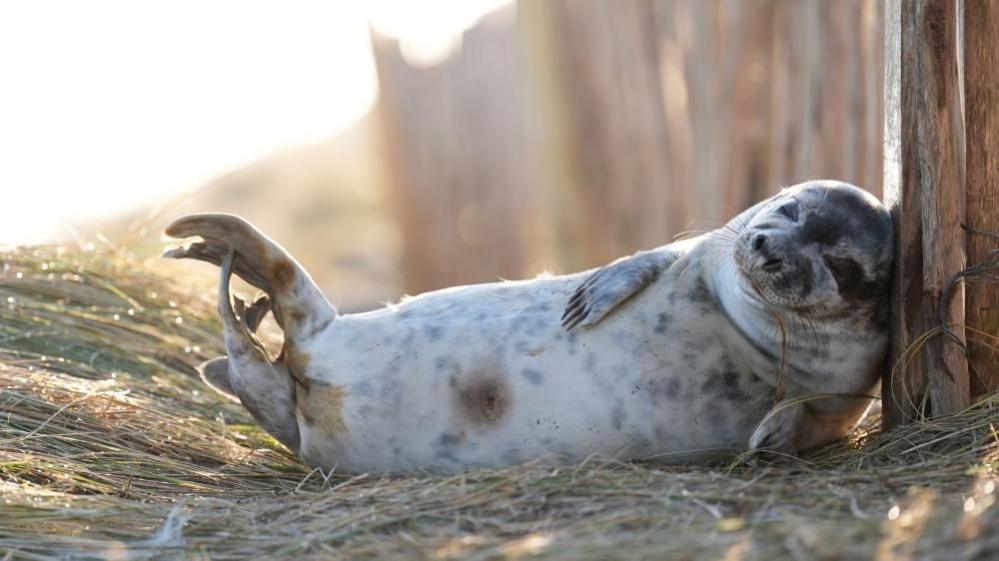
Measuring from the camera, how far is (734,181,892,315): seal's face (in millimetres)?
3150

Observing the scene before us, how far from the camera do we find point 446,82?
11.6 metres

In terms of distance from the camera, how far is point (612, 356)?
130 inches

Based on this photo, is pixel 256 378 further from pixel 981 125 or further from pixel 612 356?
pixel 981 125

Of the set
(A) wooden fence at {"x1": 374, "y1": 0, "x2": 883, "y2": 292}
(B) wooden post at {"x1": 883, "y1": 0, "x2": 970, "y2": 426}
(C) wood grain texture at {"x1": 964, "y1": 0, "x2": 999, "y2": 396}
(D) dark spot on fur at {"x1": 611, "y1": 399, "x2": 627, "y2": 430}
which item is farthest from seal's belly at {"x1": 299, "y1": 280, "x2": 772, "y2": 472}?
(A) wooden fence at {"x1": 374, "y1": 0, "x2": 883, "y2": 292}

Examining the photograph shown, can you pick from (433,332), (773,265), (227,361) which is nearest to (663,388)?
(773,265)

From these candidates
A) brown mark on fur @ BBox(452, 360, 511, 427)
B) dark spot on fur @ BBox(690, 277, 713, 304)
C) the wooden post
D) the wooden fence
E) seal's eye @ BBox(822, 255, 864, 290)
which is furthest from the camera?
the wooden fence

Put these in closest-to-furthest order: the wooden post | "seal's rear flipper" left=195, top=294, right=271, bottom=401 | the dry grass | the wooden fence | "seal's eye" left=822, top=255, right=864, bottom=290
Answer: the dry grass, the wooden post, "seal's eye" left=822, top=255, right=864, bottom=290, "seal's rear flipper" left=195, top=294, right=271, bottom=401, the wooden fence

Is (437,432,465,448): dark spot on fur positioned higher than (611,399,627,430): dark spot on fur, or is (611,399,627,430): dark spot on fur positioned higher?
(611,399,627,430): dark spot on fur

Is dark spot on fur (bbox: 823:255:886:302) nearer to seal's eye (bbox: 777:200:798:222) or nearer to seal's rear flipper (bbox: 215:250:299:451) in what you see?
seal's eye (bbox: 777:200:798:222)

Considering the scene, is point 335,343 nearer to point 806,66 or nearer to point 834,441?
point 834,441

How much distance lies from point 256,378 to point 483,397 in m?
0.66

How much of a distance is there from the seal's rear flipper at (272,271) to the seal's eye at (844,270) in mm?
1390

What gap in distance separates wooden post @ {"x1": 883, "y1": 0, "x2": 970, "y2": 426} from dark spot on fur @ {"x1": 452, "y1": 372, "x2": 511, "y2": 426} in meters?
1.00

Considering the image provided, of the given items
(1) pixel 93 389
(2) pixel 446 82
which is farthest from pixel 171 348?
(2) pixel 446 82
